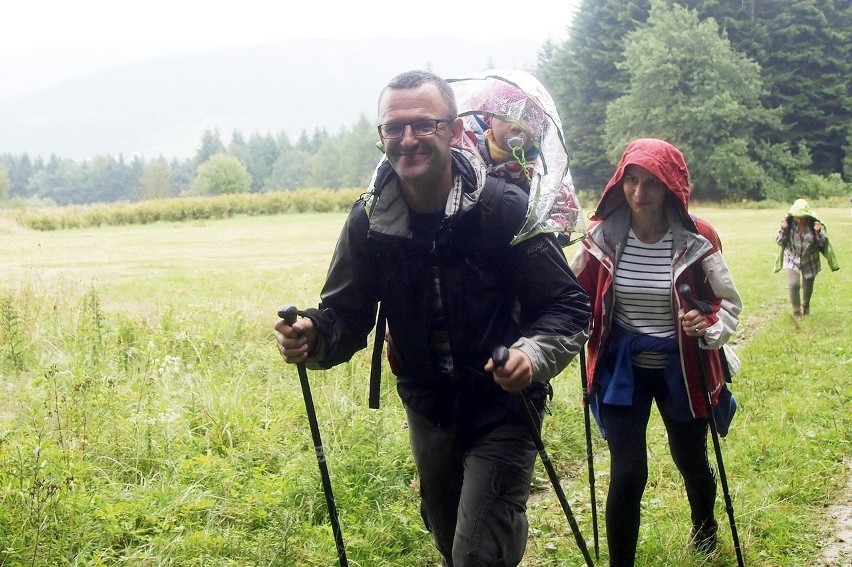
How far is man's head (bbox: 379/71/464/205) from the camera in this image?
2.85 m

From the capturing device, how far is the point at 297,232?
111 ft

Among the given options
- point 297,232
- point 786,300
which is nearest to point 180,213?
point 297,232

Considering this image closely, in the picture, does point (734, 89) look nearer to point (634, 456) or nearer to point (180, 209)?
point (180, 209)

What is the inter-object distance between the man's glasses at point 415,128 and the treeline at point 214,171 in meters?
99.4

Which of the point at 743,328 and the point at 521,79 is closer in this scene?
the point at 521,79

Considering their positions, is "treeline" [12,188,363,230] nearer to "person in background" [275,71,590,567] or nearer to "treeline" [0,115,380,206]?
"person in background" [275,71,590,567]

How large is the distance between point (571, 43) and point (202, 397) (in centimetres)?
5785

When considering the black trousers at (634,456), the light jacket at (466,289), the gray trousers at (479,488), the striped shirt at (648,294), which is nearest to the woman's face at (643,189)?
the striped shirt at (648,294)

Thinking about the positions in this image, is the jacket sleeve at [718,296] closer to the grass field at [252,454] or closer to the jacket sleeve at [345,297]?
the grass field at [252,454]

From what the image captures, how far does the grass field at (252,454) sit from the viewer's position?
12.8 feet

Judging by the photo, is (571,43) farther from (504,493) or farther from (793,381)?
(504,493)

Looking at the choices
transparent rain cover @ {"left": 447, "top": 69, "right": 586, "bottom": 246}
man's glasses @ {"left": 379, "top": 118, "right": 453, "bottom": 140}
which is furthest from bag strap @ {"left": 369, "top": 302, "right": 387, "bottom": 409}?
transparent rain cover @ {"left": 447, "top": 69, "right": 586, "bottom": 246}

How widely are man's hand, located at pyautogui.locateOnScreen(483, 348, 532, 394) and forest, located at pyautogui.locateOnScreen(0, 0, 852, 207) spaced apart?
42194 mm

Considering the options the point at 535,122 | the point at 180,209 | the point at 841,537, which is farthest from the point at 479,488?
the point at 180,209
